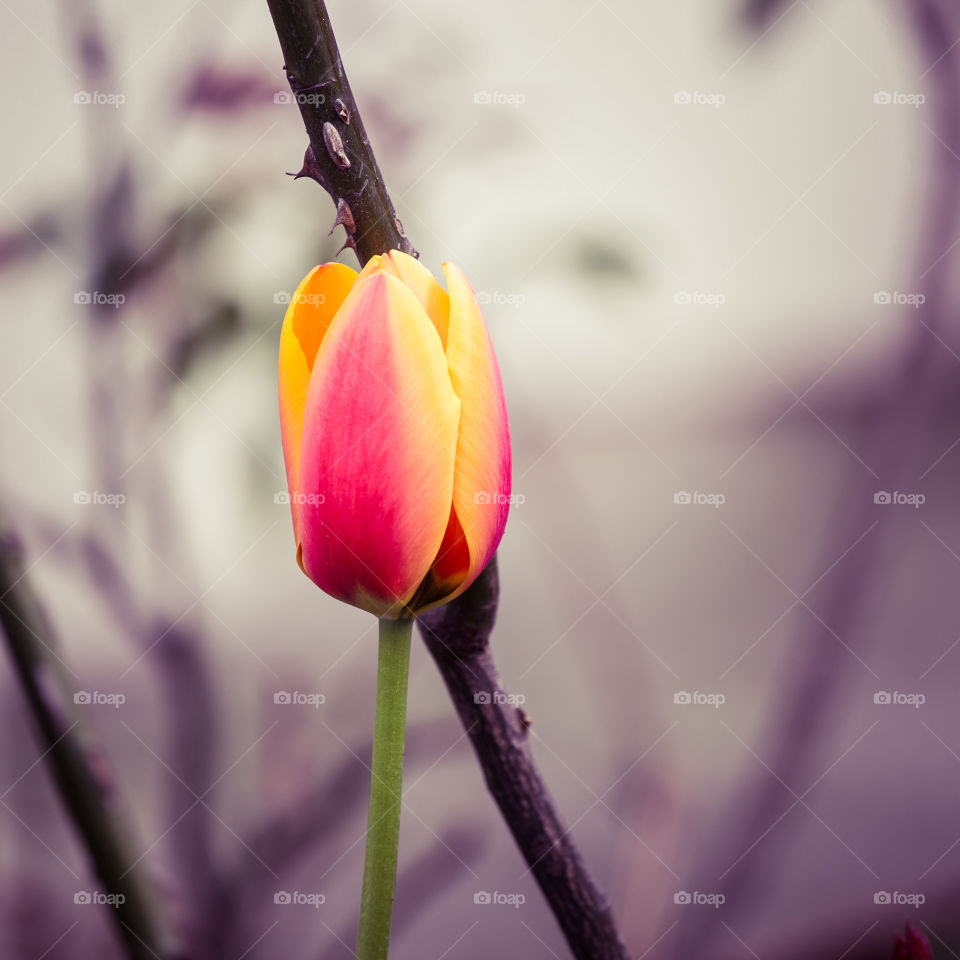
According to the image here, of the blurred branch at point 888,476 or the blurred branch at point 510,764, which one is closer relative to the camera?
the blurred branch at point 510,764

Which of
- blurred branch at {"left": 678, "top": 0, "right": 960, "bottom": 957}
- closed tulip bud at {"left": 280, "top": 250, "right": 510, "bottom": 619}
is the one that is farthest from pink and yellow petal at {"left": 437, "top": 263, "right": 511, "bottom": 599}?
blurred branch at {"left": 678, "top": 0, "right": 960, "bottom": 957}

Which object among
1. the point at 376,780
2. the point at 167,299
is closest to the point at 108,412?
the point at 167,299

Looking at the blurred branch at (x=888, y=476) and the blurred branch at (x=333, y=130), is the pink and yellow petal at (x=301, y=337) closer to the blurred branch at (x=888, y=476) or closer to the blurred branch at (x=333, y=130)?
the blurred branch at (x=333, y=130)

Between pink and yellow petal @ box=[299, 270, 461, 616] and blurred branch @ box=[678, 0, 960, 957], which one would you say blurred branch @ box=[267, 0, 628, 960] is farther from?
blurred branch @ box=[678, 0, 960, 957]

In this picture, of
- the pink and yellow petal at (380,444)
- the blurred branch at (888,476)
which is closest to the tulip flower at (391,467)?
the pink and yellow petal at (380,444)

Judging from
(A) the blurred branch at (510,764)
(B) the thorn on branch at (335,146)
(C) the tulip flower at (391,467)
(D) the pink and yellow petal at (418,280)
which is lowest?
(A) the blurred branch at (510,764)

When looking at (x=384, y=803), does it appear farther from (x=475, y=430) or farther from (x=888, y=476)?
(x=888, y=476)

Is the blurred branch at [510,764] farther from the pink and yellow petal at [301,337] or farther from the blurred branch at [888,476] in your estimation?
the blurred branch at [888,476]

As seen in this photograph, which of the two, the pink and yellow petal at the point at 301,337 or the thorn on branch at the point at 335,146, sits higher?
the thorn on branch at the point at 335,146
